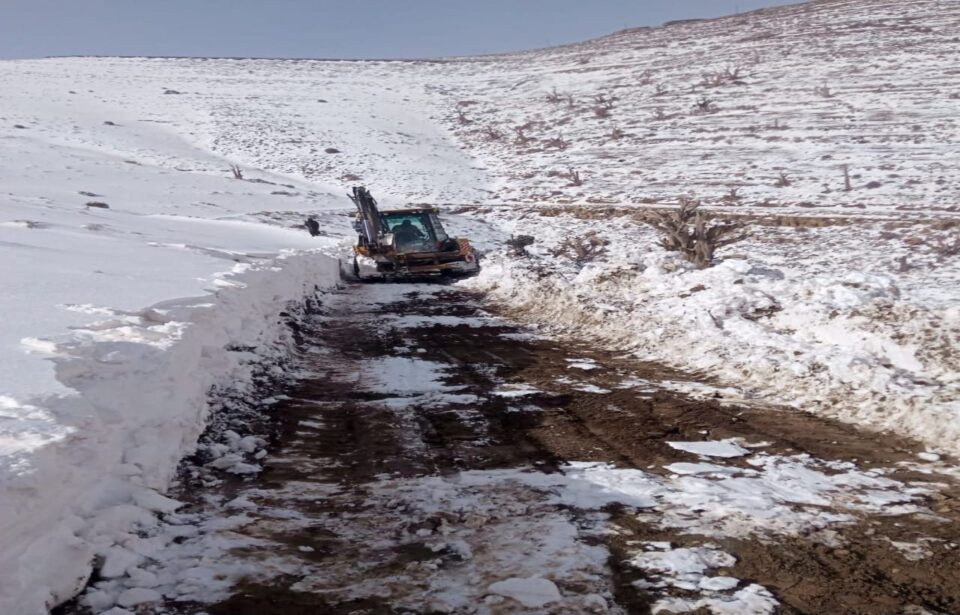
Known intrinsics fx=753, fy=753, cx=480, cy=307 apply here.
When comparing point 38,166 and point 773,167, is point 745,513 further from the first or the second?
point 38,166

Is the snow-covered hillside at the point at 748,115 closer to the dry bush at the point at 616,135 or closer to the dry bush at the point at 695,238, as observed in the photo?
the dry bush at the point at 616,135

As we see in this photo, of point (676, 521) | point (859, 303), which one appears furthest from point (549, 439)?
point (859, 303)

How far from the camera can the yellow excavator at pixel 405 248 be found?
56.4 ft

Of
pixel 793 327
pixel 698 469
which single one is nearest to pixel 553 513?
pixel 698 469

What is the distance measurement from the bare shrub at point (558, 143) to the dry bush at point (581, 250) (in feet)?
53.7

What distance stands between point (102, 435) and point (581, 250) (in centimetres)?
1456

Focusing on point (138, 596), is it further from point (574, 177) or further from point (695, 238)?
point (574, 177)

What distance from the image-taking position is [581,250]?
17.8m

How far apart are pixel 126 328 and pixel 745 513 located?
4.72 m

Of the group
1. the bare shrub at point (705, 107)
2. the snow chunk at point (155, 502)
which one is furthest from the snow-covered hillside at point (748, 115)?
the snow chunk at point (155, 502)

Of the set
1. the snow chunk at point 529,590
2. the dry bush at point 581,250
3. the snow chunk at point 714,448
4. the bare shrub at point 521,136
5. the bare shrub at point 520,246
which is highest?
the bare shrub at point 521,136

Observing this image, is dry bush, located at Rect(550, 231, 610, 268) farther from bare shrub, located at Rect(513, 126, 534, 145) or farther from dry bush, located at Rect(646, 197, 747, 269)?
bare shrub, located at Rect(513, 126, 534, 145)

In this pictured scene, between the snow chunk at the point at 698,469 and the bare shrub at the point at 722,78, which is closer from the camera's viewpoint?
the snow chunk at the point at 698,469

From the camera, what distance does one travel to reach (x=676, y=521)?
13.7 ft
